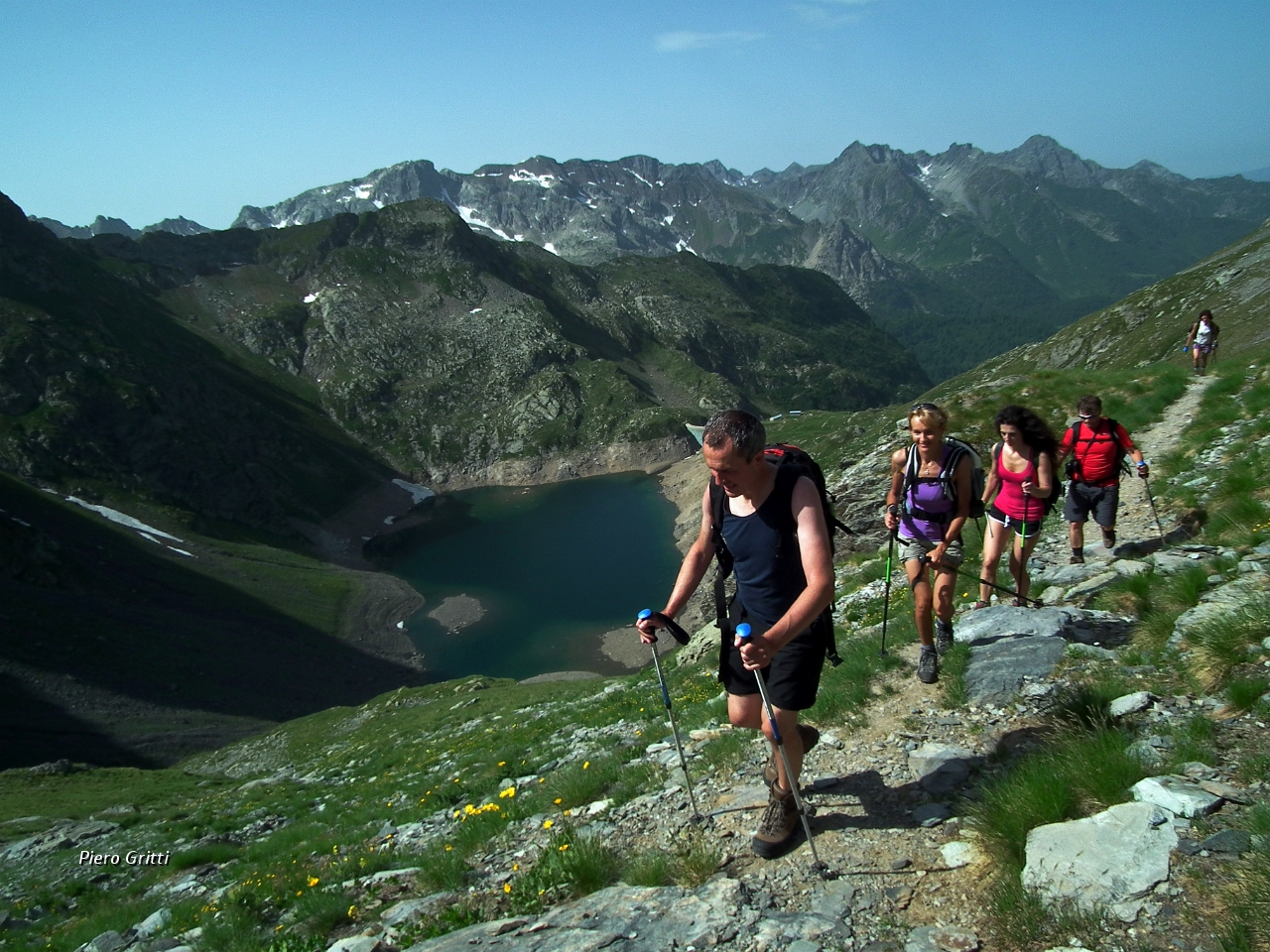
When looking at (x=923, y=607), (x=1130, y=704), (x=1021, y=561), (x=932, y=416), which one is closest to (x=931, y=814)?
(x=1130, y=704)

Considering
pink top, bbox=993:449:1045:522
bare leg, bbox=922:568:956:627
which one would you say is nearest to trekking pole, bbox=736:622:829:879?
bare leg, bbox=922:568:956:627

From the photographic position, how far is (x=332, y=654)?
75375 millimetres

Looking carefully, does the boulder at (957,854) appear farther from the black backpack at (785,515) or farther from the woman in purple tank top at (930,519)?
the woman in purple tank top at (930,519)

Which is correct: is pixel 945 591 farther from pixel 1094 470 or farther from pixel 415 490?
pixel 415 490

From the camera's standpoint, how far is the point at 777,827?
5.86 metres

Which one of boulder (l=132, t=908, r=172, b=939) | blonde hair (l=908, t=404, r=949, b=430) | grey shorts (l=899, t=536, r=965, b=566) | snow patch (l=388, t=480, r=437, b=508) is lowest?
snow patch (l=388, t=480, r=437, b=508)

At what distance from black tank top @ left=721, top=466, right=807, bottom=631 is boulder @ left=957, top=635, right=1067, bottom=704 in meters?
3.15

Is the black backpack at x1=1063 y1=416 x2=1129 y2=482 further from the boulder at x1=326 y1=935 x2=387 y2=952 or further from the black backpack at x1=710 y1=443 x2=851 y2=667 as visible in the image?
the boulder at x1=326 y1=935 x2=387 y2=952

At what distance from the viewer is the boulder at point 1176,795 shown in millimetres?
4457

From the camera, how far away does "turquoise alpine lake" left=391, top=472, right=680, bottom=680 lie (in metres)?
77.8

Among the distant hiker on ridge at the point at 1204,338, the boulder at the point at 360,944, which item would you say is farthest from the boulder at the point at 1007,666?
the distant hiker on ridge at the point at 1204,338

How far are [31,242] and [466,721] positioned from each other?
14454cm

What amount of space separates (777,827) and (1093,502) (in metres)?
9.12

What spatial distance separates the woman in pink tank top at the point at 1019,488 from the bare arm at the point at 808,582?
5784 millimetres
